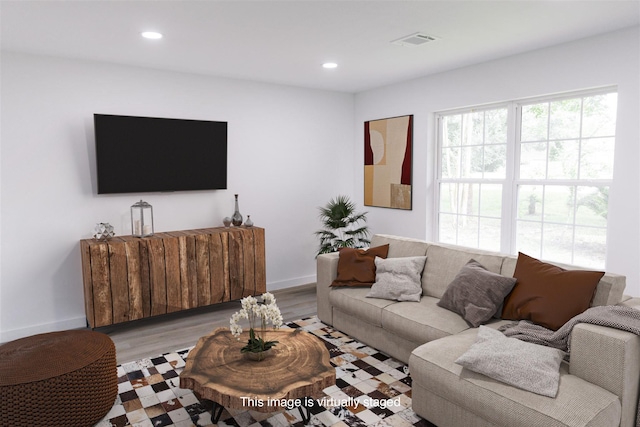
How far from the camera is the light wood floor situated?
A: 3.61 meters

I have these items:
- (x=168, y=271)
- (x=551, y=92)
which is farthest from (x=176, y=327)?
(x=551, y=92)

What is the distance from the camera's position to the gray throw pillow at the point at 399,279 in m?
3.42

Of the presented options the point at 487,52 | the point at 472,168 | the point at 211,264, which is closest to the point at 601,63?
the point at 487,52

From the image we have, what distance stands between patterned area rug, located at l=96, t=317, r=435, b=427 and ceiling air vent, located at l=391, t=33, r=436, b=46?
246 centimetres

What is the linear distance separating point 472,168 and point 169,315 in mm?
3494

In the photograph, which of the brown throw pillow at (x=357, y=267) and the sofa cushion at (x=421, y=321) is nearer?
the sofa cushion at (x=421, y=321)

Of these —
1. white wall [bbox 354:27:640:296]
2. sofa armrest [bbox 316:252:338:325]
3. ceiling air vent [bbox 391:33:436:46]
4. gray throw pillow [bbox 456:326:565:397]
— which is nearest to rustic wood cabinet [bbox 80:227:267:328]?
sofa armrest [bbox 316:252:338:325]

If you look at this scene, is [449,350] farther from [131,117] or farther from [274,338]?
[131,117]

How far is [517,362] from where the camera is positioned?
216 cm

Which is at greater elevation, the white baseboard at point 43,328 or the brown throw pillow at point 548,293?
the brown throw pillow at point 548,293

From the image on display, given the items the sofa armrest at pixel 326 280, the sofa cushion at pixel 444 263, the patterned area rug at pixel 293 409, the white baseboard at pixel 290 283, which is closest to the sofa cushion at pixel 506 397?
the patterned area rug at pixel 293 409

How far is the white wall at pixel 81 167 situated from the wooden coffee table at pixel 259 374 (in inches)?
84.5

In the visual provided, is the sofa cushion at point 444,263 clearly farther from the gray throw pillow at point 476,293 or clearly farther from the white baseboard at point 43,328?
the white baseboard at point 43,328

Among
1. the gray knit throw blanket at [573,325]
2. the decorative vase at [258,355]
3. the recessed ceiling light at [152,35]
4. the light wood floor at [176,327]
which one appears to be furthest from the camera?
the light wood floor at [176,327]
